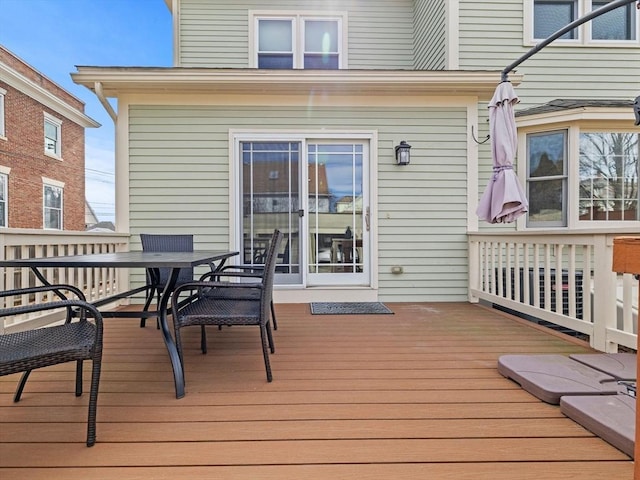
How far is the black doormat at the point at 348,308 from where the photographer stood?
3889mm

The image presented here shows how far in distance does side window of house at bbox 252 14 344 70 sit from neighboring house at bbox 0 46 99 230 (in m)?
7.53

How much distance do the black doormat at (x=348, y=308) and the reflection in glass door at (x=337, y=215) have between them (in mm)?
324

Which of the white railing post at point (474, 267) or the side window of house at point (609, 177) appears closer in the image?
the white railing post at point (474, 267)

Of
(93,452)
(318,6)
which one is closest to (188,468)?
(93,452)

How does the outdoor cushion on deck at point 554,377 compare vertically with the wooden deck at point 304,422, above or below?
above

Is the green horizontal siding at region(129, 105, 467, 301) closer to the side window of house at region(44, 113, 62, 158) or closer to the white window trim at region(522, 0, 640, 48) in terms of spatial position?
the white window trim at region(522, 0, 640, 48)

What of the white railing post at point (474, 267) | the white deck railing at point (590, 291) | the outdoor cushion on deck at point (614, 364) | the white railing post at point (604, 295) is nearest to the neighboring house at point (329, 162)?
the white railing post at point (474, 267)

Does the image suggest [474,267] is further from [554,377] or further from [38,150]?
[38,150]

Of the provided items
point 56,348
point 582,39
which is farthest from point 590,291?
point 582,39

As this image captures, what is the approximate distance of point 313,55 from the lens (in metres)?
6.21

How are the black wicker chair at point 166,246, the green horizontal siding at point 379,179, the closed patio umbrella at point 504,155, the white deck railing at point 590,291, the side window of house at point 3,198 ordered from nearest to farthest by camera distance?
the white deck railing at point 590,291 → the closed patio umbrella at point 504,155 → the black wicker chair at point 166,246 → the green horizontal siding at point 379,179 → the side window of house at point 3,198

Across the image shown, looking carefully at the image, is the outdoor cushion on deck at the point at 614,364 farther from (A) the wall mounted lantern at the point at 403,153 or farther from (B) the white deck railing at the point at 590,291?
(A) the wall mounted lantern at the point at 403,153

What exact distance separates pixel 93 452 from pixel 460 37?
244 inches

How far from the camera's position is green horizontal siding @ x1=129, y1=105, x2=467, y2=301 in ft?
14.4
